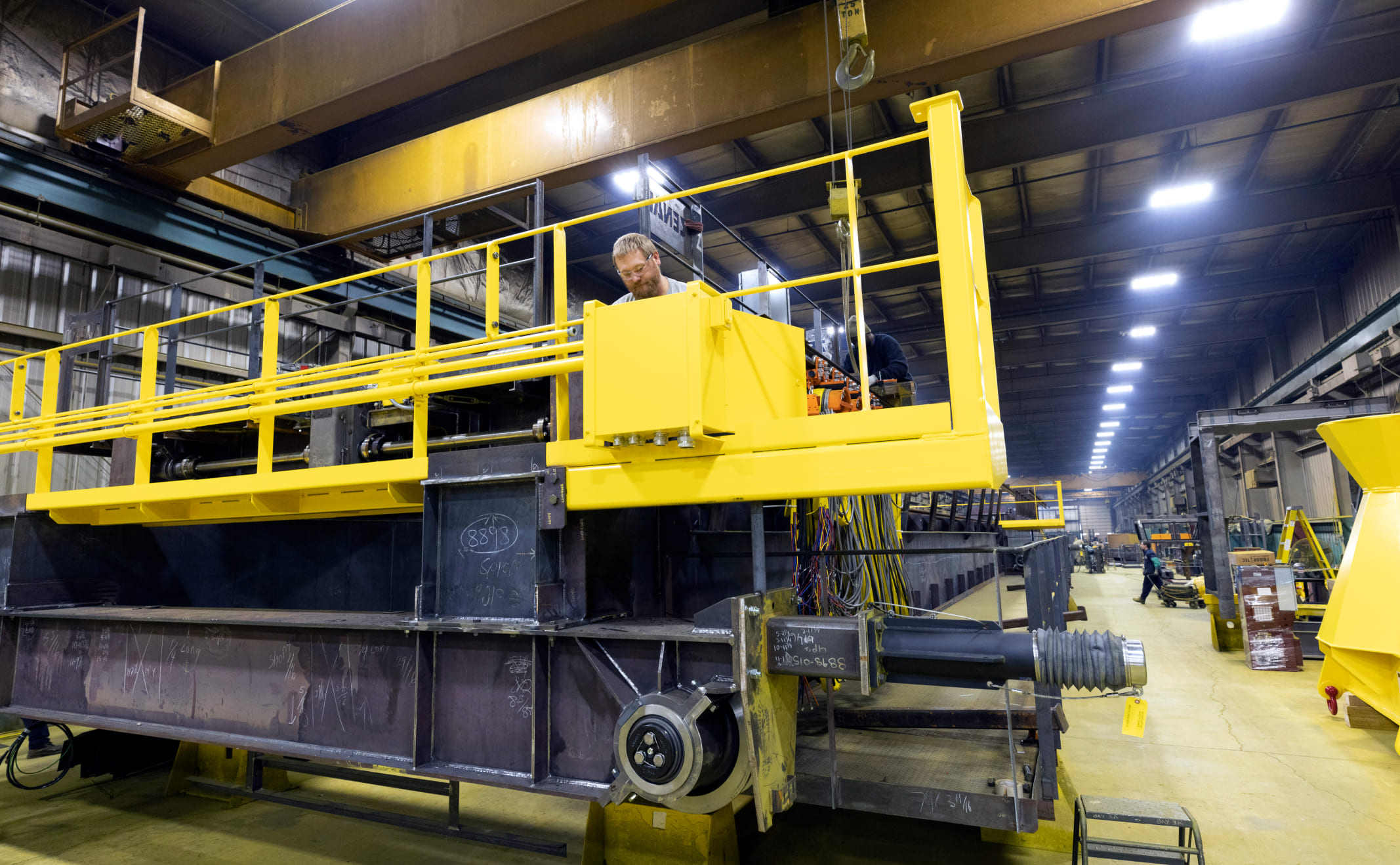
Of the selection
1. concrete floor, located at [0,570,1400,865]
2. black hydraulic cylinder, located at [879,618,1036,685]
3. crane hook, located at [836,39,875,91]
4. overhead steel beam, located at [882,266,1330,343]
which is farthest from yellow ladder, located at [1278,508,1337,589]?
black hydraulic cylinder, located at [879,618,1036,685]

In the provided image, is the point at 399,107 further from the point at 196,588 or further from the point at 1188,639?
the point at 1188,639

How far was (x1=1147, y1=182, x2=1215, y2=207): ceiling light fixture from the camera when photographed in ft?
39.9

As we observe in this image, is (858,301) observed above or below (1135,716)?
above

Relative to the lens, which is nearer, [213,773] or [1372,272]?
[213,773]

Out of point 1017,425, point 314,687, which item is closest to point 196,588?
point 314,687

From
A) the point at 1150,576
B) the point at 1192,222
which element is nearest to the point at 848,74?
the point at 1192,222

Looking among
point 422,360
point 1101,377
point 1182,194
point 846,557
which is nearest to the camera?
point 422,360

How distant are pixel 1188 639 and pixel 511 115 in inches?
493

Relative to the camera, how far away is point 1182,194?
12297 mm

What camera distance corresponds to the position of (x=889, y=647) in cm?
283

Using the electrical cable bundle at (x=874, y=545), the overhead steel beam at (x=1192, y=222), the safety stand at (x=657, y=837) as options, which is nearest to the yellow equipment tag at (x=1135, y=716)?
the electrical cable bundle at (x=874, y=545)

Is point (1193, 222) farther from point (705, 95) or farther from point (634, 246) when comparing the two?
point (634, 246)

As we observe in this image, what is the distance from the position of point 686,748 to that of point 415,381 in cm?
227

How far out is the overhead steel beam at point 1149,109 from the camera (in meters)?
8.78
